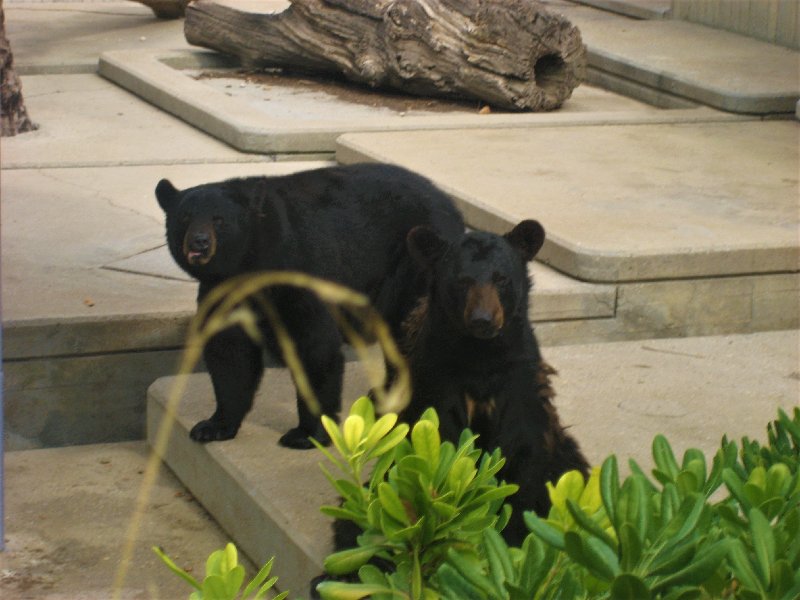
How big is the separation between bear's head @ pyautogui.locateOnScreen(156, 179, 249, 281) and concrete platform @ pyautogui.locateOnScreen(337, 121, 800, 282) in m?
1.68

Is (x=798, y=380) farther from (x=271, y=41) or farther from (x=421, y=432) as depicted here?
(x=271, y=41)

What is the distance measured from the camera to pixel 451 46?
8.49m

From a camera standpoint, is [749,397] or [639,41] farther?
[639,41]

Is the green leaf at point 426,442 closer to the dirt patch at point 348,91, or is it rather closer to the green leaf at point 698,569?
the green leaf at point 698,569

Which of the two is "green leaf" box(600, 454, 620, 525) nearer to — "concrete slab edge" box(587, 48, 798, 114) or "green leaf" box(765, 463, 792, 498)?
"green leaf" box(765, 463, 792, 498)

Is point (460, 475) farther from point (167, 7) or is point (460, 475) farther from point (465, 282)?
point (167, 7)

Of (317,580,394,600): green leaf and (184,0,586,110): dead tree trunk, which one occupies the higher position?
(317,580,394,600): green leaf

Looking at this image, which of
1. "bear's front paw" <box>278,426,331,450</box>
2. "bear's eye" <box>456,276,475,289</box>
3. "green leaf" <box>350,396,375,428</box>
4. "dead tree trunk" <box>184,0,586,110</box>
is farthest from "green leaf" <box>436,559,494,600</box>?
"dead tree trunk" <box>184,0,586,110</box>

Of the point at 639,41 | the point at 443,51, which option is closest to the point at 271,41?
the point at 443,51

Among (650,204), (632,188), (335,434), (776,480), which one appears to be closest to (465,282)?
(335,434)

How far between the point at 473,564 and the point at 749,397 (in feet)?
10.6

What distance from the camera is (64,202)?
6.70 meters

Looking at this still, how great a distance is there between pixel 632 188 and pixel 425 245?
322cm

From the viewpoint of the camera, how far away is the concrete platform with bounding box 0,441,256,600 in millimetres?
4031
